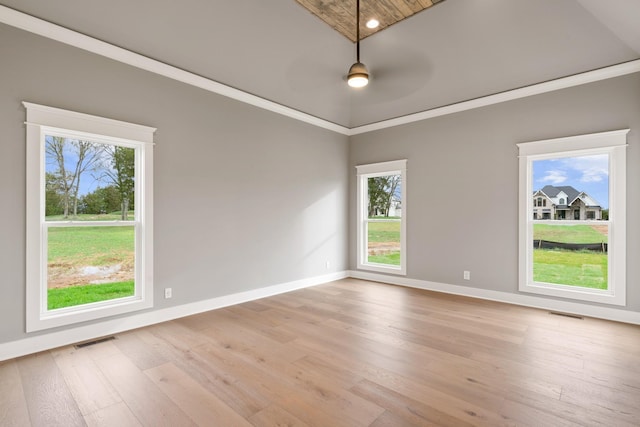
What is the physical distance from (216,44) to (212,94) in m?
0.68

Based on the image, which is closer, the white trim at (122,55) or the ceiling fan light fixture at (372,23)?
the white trim at (122,55)

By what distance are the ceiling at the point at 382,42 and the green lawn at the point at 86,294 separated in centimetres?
266

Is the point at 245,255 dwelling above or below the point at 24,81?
below

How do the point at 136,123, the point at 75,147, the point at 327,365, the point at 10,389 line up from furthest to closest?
the point at 136,123
the point at 75,147
the point at 327,365
the point at 10,389

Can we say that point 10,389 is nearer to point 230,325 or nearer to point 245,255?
point 230,325

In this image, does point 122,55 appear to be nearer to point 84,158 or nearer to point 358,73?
point 84,158

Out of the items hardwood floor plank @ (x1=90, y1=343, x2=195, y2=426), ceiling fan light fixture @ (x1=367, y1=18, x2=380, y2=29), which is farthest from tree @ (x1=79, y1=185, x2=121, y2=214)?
ceiling fan light fixture @ (x1=367, y1=18, x2=380, y2=29)

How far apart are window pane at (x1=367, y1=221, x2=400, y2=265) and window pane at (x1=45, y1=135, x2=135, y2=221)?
4.18m

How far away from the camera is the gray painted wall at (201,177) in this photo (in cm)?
278

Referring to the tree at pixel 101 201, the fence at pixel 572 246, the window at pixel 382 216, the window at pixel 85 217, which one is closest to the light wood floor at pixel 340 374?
the window at pixel 85 217

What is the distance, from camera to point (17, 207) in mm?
2785

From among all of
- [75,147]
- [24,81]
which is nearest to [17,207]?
[75,147]

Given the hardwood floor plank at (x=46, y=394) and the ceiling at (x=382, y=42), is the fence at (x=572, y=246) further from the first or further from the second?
the hardwood floor plank at (x=46, y=394)

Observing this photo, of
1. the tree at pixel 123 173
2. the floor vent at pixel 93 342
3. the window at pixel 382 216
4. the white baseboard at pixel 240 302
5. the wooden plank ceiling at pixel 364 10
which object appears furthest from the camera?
the window at pixel 382 216
